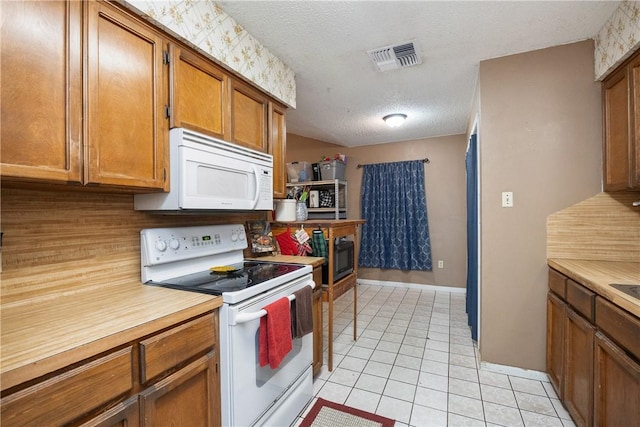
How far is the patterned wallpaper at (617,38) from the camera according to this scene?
1.46 metres

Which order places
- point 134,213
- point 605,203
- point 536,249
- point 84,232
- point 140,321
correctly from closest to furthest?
point 140,321, point 84,232, point 134,213, point 605,203, point 536,249

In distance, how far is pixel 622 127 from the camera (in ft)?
5.40

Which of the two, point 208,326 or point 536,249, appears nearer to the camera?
point 208,326

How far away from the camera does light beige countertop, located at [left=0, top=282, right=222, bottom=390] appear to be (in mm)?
679

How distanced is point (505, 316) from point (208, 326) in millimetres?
2046

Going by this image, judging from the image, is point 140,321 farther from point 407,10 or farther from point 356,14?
point 407,10

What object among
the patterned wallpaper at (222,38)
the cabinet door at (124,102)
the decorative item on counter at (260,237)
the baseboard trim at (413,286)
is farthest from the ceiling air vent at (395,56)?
the baseboard trim at (413,286)

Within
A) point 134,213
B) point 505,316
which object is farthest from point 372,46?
point 505,316

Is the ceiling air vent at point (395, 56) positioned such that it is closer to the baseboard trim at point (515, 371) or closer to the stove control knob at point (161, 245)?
the stove control knob at point (161, 245)

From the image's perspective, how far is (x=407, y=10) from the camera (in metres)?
1.55

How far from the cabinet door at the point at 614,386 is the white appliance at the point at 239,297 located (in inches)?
55.1

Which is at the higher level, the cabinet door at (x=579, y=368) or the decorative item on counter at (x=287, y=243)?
the decorative item on counter at (x=287, y=243)

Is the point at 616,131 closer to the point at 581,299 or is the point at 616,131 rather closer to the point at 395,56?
the point at 581,299

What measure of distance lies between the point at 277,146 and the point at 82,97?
1238 mm
